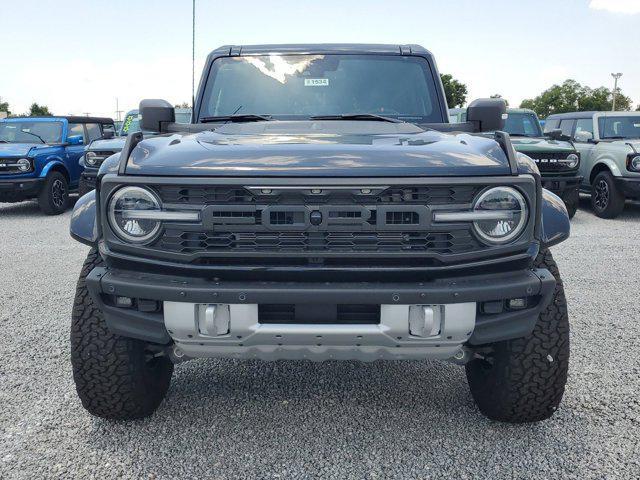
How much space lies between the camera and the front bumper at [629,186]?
9.27 metres

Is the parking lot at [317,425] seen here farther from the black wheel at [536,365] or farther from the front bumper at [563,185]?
the front bumper at [563,185]

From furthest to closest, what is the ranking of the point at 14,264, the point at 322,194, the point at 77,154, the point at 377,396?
Answer: the point at 77,154
the point at 14,264
the point at 377,396
the point at 322,194

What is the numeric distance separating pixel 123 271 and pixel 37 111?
78716 mm

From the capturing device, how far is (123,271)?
233cm

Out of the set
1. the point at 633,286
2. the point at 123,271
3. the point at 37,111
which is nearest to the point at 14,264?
the point at 123,271

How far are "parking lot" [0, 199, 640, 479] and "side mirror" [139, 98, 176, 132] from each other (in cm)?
141

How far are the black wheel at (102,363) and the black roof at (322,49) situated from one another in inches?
73.5

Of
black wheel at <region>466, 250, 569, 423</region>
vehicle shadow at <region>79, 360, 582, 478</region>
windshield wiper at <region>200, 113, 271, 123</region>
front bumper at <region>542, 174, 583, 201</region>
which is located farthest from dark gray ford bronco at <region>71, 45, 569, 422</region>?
front bumper at <region>542, 174, 583, 201</region>

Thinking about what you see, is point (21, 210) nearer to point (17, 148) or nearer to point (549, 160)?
point (17, 148)

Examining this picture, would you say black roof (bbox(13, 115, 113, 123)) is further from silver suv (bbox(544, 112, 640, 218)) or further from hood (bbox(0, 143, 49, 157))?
silver suv (bbox(544, 112, 640, 218))

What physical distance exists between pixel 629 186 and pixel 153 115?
27.0ft

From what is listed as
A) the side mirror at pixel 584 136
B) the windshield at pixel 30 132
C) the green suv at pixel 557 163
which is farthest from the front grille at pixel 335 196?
the windshield at pixel 30 132

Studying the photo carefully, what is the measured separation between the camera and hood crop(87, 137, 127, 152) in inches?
375

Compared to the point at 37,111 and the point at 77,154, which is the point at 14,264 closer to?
the point at 77,154
